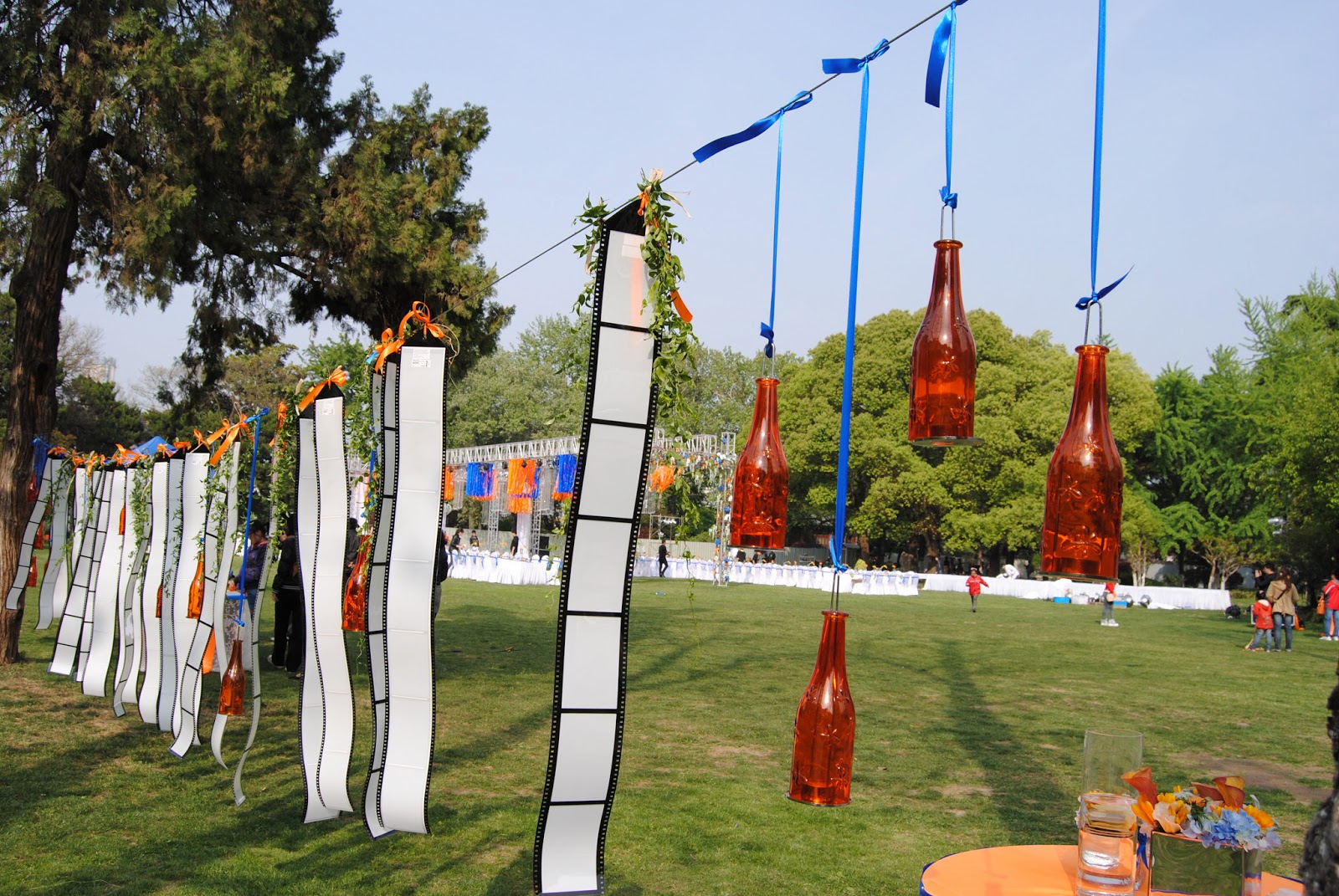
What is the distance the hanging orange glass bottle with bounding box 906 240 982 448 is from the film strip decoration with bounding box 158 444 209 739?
703 centimetres

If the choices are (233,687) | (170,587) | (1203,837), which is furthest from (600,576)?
(170,587)

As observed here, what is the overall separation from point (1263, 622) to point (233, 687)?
1920 centimetres

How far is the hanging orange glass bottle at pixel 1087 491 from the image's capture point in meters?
2.63

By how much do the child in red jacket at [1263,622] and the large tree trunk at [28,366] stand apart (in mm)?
20665

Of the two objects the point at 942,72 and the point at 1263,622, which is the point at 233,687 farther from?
the point at 1263,622

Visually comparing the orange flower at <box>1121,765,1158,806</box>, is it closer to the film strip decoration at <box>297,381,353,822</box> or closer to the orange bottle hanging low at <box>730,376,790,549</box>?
the orange bottle hanging low at <box>730,376,790,549</box>

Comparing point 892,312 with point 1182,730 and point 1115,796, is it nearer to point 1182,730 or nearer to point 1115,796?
point 1182,730

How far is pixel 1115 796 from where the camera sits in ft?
10.9

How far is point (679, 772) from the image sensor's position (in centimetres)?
858

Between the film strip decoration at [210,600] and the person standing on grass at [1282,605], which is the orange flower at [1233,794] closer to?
the film strip decoration at [210,600]

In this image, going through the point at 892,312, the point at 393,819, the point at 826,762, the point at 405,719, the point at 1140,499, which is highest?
the point at 892,312

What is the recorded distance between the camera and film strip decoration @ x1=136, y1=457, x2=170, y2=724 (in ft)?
31.0

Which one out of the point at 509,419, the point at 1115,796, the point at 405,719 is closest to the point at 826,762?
Answer: the point at 1115,796

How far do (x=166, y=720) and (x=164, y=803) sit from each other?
8.20ft
